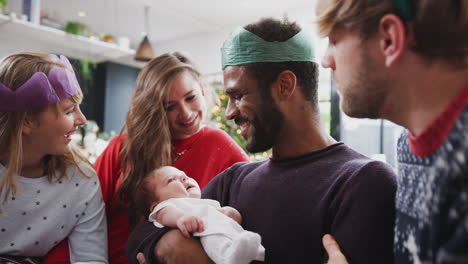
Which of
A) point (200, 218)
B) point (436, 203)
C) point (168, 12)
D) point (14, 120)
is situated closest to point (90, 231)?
point (14, 120)

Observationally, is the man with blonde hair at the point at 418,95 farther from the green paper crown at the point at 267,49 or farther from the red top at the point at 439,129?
the green paper crown at the point at 267,49

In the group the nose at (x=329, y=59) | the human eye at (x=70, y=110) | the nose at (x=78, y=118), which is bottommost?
the nose at (x=78, y=118)

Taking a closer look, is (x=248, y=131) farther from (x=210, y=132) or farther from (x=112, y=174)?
(x=112, y=174)

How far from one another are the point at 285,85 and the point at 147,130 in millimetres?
882

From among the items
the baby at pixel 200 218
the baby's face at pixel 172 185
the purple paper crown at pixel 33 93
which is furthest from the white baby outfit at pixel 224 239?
the purple paper crown at pixel 33 93

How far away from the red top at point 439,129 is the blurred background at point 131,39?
11.3 feet

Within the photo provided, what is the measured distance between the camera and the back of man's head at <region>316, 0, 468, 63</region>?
76 cm

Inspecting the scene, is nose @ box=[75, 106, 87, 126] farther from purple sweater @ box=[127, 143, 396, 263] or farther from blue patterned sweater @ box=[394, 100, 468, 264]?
blue patterned sweater @ box=[394, 100, 468, 264]

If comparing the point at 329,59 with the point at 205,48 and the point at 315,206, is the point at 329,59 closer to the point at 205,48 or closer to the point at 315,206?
the point at 315,206

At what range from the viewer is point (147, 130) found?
196 centimetres

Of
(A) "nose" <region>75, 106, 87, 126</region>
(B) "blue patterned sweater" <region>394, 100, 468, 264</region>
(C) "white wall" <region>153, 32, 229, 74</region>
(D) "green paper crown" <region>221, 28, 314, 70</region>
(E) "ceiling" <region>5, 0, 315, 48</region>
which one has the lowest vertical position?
(B) "blue patterned sweater" <region>394, 100, 468, 264</region>

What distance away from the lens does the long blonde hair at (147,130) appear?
1.86 m

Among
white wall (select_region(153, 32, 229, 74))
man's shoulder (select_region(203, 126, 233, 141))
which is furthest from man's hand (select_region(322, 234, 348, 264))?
white wall (select_region(153, 32, 229, 74))

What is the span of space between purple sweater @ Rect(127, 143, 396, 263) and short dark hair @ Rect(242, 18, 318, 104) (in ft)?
0.79
